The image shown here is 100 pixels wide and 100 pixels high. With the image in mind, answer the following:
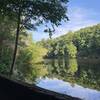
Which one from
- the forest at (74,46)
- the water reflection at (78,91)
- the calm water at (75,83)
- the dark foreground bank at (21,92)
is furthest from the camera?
the forest at (74,46)

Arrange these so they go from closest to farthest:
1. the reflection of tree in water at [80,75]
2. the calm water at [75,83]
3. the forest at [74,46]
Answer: the calm water at [75,83]
the reflection of tree in water at [80,75]
the forest at [74,46]

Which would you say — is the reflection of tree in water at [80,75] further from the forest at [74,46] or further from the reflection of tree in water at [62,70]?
the forest at [74,46]

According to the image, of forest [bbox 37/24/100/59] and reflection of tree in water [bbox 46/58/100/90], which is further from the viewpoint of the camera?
forest [bbox 37/24/100/59]

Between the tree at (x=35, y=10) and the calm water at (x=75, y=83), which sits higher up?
the tree at (x=35, y=10)

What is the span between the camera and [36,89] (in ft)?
15.5

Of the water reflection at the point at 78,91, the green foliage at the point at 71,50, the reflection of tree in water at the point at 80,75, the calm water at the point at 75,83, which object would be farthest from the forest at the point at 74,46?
the water reflection at the point at 78,91

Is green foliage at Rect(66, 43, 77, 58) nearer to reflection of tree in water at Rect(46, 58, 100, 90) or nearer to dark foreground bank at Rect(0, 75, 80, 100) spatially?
reflection of tree in water at Rect(46, 58, 100, 90)

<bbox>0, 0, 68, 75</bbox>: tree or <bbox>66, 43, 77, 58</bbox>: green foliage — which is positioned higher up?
<bbox>66, 43, 77, 58</bbox>: green foliage

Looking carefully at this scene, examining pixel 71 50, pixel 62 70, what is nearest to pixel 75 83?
pixel 62 70

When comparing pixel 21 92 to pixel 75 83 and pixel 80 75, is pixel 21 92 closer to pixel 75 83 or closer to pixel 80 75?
pixel 75 83

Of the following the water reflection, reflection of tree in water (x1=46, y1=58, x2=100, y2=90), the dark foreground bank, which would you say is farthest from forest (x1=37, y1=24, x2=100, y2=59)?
the dark foreground bank

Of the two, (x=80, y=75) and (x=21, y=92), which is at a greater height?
(x=80, y=75)

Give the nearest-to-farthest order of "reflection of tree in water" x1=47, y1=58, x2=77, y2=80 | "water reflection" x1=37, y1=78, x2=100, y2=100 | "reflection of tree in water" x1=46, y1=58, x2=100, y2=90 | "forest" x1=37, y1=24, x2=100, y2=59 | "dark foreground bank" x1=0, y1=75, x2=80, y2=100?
"dark foreground bank" x1=0, y1=75, x2=80, y2=100
"water reflection" x1=37, y1=78, x2=100, y2=100
"reflection of tree in water" x1=46, y1=58, x2=100, y2=90
"reflection of tree in water" x1=47, y1=58, x2=77, y2=80
"forest" x1=37, y1=24, x2=100, y2=59

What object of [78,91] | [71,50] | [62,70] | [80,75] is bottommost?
[78,91]
